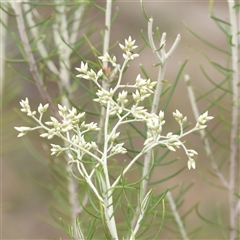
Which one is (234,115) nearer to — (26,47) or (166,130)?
(26,47)

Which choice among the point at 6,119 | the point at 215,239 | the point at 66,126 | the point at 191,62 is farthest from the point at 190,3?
the point at 66,126

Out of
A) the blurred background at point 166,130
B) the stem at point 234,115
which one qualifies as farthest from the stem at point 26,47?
the blurred background at point 166,130

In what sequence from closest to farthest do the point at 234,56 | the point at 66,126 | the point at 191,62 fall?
the point at 66,126 → the point at 234,56 → the point at 191,62

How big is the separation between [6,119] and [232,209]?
0.41 m

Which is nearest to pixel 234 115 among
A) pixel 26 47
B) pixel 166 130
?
pixel 26 47

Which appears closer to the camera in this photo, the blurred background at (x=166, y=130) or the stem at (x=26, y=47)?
the stem at (x=26, y=47)

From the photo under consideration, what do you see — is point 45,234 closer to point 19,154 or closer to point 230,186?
point 19,154

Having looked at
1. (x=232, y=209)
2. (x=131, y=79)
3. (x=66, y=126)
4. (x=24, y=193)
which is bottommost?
(x=24, y=193)

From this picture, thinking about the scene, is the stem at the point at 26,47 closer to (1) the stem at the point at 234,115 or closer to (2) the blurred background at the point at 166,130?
(1) the stem at the point at 234,115

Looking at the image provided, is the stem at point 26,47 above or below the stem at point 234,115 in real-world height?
above

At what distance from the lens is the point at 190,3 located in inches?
80.5

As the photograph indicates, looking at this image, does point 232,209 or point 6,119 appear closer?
point 232,209

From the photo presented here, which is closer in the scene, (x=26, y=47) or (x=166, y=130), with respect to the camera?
(x=26, y=47)

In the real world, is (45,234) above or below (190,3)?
below
